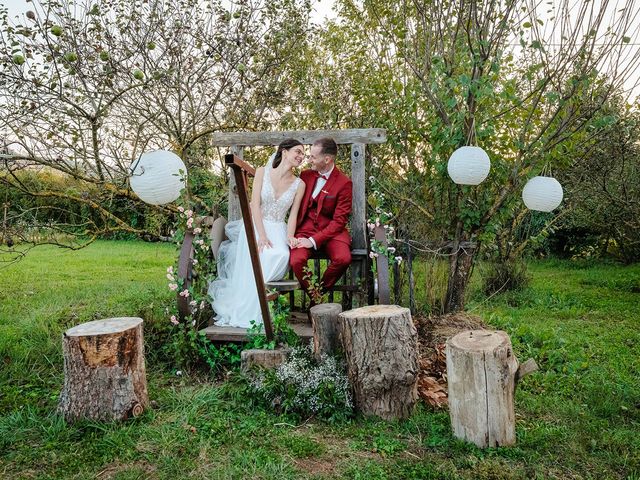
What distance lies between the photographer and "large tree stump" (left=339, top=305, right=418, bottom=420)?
11.0 ft

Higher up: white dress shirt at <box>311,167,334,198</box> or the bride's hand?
white dress shirt at <box>311,167,334,198</box>

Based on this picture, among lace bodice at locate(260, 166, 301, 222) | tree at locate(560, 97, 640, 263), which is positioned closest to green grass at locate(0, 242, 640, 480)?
lace bodice at locate(260, 166, 301, 222)

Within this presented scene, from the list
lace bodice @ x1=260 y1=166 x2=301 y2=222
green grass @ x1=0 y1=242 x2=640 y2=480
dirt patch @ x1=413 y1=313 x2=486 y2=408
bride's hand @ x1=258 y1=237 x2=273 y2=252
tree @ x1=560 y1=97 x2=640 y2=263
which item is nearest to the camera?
green grass @ x1=0 y1=242 x2=640 y2=480

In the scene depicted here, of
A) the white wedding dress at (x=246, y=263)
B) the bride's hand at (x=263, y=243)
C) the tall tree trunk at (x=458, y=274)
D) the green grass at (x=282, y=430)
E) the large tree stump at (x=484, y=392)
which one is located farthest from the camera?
the tall tree trunk at (x=458, y=274)

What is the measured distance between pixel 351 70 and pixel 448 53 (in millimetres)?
1517

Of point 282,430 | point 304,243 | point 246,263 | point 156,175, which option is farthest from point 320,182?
point 282,430

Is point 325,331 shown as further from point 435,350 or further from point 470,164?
point 470,164

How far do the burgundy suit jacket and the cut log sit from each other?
1239 mm

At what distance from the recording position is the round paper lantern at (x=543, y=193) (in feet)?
15.9

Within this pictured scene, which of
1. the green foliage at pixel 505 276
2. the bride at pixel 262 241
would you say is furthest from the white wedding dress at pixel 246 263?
the green foliage at pixel 505 276

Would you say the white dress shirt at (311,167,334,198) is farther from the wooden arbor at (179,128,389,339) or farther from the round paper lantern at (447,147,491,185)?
the round paper lantern at (447,147,491,185)

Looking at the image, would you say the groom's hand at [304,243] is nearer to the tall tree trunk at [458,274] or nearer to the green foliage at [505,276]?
the tall tree trunk at [458,274]

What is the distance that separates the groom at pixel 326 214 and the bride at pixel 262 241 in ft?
0.37

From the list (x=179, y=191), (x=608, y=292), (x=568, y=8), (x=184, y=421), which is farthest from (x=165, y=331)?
(x=608, y=292)
